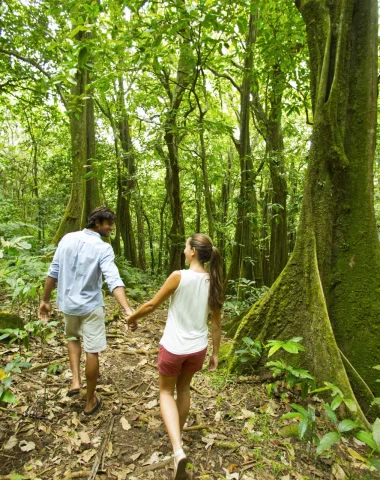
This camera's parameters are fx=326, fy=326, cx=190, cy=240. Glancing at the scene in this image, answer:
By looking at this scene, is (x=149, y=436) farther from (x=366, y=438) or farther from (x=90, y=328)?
(x=366, y=438)

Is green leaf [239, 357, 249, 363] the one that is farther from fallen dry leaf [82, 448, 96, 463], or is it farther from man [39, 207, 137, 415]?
fallen dry leaf [82, 448, 96, 463]

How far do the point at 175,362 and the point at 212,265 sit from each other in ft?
2.64

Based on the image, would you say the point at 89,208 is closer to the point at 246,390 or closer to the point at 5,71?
the point at 5,71

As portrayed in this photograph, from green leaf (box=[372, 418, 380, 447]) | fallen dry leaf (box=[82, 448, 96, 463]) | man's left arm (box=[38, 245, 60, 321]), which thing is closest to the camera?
green leaf (box=[372, 418, 380, 447])

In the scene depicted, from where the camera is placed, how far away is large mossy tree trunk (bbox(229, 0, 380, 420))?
3.63m

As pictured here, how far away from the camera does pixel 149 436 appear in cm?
293

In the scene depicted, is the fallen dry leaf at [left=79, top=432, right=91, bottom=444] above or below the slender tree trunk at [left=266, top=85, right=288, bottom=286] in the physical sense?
below

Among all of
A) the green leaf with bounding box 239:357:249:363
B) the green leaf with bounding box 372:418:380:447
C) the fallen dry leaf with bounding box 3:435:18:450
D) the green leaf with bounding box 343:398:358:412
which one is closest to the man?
the fallen dry leaf with bounding box 3:435:18:450

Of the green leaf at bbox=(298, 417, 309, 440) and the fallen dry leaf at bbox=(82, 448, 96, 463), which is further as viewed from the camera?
the fallen dry leaf at bbox=(82, 448, 96, 463)

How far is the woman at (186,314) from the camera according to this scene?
251 centimetres

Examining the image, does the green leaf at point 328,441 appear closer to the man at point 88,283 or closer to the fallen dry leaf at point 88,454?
the fallen dry leaf at point 88,454

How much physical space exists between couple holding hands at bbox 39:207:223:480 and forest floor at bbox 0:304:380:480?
0.25 meters

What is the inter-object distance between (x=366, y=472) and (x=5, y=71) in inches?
434

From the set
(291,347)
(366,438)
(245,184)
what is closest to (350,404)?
(366,438)
